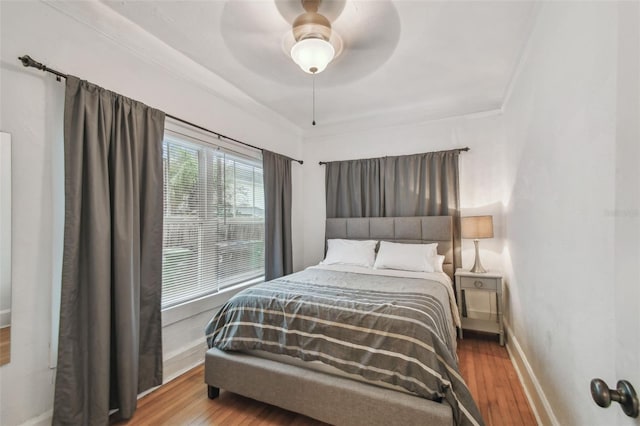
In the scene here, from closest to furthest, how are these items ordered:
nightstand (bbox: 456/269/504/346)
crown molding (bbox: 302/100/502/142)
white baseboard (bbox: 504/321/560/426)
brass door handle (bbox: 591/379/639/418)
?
brass door handle (bbox: 591/379/639/418), white baseboard (bbox: 504/321/560/426), nightstand (bbox: 456/269/504/346), crown molding (bbox: 302/100/502/142)

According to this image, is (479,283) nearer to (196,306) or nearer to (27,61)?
(196,306)

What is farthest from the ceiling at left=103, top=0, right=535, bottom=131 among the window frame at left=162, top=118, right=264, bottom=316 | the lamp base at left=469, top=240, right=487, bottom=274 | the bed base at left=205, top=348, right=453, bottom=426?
the bed base at left=205, top=348, right=453, bottom=426

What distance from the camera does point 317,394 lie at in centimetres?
169

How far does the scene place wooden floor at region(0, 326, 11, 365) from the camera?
1.50 metres

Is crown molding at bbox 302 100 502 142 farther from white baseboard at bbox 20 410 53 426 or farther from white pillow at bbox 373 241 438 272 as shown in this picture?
white baseboard at bbox 20 410 53 426

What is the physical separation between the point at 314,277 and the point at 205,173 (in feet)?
4.88

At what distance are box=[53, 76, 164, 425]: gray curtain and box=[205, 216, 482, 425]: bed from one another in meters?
0.53

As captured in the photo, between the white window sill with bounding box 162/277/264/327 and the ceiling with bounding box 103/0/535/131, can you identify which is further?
the white window sill with bounding box 162/277/264/327

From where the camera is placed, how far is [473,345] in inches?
113

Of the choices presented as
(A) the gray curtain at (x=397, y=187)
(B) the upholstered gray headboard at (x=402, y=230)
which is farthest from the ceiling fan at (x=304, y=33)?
(B) the upholstered gray headboard at (x=402, y=230)

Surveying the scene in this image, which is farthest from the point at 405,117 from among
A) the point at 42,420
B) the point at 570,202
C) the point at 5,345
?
the point at 42,420

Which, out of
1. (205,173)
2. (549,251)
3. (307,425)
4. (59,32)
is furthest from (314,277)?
(59,32)

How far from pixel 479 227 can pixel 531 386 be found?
1.51m

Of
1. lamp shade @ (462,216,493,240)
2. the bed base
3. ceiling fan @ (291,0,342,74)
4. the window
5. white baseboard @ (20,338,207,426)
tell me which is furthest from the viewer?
lamp shade @ (462,216,493,240)
